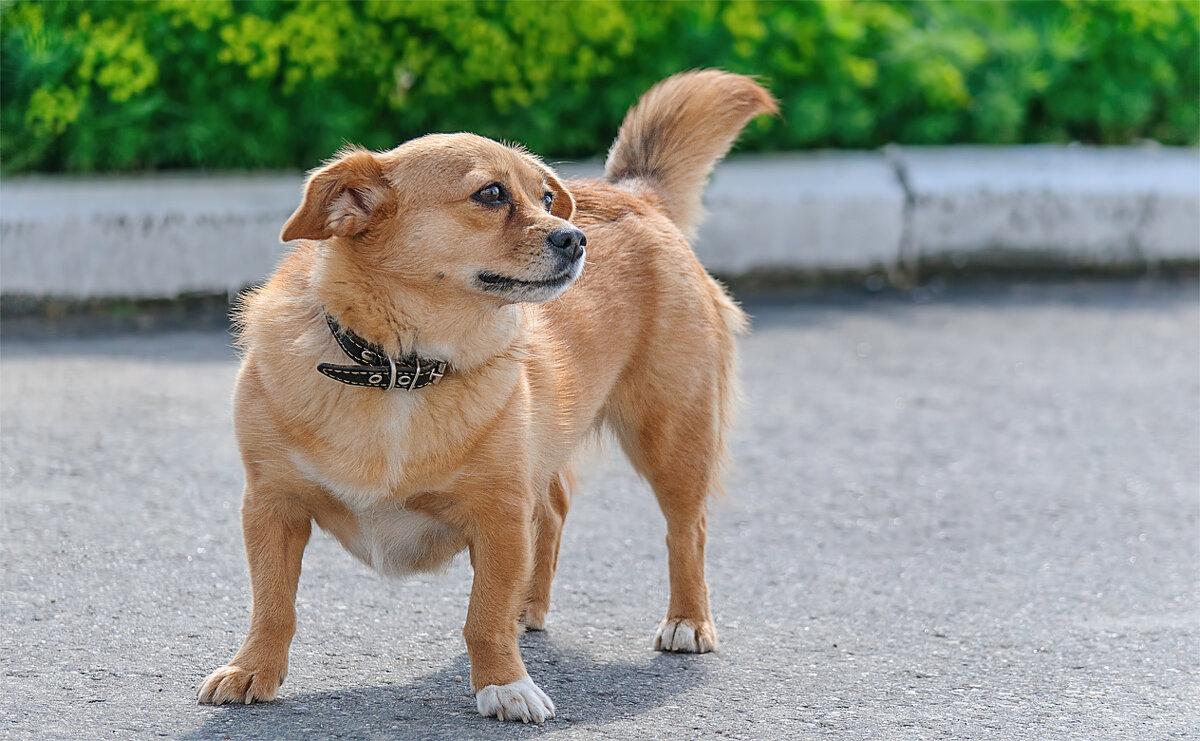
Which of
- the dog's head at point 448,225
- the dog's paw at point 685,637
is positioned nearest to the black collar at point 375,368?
the dog's head at point 448,225

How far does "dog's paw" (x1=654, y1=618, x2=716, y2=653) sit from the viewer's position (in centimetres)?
361

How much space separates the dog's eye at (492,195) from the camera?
3154mm

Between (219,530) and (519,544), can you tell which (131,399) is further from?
(519,544)

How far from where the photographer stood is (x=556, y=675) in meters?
3.40

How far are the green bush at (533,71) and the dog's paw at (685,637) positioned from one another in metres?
4.19

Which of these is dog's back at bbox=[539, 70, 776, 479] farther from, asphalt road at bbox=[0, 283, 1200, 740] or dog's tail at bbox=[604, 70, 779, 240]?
asphalt road at bbox=[0, 283, 1200, 740]

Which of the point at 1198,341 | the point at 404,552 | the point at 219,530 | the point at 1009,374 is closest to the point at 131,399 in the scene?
the point at 219,530

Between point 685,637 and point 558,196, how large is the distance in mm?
1128

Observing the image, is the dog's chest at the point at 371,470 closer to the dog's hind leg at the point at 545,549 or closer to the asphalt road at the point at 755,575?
the asphalt road at the point at 755,575

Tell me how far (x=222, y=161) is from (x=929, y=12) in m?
4.25

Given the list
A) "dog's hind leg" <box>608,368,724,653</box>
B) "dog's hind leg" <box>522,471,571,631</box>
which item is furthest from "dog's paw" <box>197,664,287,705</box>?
"dog's hind leg" <box>608,368,724,653</box>

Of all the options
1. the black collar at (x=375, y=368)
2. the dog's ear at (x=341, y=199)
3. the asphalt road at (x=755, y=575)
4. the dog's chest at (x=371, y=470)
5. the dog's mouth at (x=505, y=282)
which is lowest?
the asphalt road at (x=755, y=575)

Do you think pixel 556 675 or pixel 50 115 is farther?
pixel 50 115

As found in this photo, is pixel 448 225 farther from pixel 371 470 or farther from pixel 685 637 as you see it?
pixel 685 637
